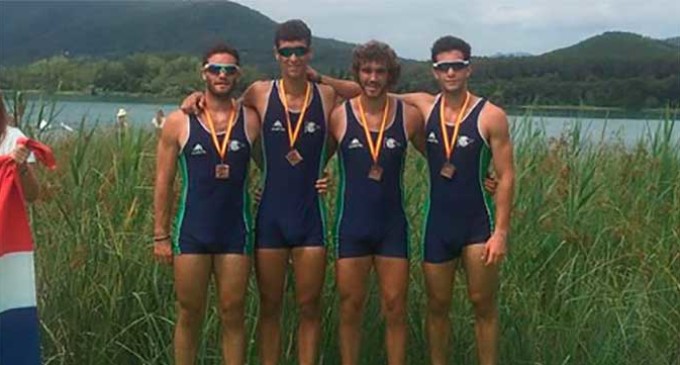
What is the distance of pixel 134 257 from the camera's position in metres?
6.49

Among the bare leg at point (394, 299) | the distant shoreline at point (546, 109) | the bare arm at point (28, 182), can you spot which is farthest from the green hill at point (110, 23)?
the bare arm at point (28, 182)

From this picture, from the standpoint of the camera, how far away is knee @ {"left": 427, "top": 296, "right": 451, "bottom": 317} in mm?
5766

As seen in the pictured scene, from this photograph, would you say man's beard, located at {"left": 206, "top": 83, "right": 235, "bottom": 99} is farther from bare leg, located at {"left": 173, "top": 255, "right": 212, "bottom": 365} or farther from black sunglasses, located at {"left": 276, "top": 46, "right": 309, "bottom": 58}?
bare leg, located at {"left": 173, "top": 255, "right": 212, "bottom": 365}

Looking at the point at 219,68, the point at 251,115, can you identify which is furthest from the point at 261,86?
the point at 219,68

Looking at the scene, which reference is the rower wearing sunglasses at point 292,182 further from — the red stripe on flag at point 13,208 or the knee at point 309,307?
the red stripe on flag at point 13,208

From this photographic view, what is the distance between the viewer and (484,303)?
578 centimetres

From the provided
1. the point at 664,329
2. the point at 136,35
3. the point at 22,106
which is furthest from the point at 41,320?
the point at 136,35

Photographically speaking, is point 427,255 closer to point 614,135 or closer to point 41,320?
point 41,320

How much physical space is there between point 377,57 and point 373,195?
2.37 feet

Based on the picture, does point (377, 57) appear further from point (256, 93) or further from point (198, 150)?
point (198, 150)

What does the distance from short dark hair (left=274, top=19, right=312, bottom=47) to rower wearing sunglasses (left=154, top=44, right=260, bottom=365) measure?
253mm

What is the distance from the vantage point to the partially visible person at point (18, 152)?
191 inches

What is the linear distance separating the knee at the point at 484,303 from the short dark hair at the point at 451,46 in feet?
4.16

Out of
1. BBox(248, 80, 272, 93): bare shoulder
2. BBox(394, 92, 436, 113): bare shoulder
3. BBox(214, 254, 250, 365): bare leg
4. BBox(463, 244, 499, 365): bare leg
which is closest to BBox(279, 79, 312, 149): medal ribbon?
BBox(248, 80, 272, 93): bare shoulder
